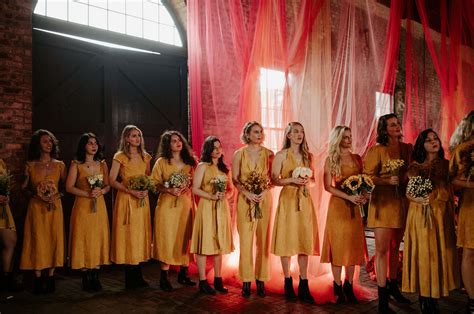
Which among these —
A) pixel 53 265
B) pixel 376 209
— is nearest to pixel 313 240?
pixel 376 209

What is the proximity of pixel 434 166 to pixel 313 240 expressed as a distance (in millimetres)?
1710

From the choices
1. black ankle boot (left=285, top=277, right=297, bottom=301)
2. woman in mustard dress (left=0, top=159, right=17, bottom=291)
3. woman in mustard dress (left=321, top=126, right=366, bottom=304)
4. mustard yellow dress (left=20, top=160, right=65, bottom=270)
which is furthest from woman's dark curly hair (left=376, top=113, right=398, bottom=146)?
woman in mustard dress (left=0, top=159, right=17, bottom=291)

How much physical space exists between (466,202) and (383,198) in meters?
0.80

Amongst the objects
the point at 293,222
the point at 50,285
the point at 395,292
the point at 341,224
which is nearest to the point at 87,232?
the point at 50,285

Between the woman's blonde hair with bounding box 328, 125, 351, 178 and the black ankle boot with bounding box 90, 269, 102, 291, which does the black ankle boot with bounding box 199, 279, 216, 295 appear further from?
the woman's blonde hair with bounding box 328, 125, 351, 178

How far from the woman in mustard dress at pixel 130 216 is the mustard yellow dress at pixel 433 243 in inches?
126

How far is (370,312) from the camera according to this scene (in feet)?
14.3

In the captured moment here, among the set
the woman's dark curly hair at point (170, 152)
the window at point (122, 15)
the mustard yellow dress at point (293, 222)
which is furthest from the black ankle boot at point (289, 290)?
the window at point (122, 15)

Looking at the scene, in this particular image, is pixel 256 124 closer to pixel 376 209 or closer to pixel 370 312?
pixel 376 209

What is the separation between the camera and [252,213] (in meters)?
5.02

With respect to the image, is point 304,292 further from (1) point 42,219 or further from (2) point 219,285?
(1) point 42,219

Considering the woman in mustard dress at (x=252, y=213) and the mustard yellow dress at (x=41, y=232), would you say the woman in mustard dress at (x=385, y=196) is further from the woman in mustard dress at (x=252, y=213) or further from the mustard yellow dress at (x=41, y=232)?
the mustard yellow dress at (x=41, y=232)

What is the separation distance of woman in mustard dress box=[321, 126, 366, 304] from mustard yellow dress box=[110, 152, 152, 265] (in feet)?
7.65

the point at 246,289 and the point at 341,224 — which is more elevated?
the point at 341,224
